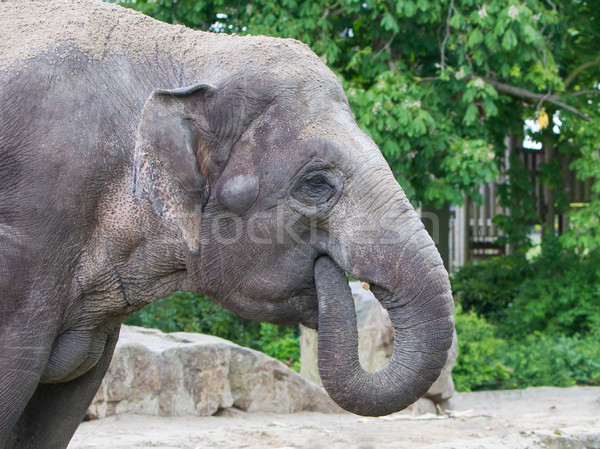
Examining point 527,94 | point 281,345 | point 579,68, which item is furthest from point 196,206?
point 579,68

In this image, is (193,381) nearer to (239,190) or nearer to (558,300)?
(239,190)

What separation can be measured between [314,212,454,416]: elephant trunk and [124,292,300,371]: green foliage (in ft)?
22.3

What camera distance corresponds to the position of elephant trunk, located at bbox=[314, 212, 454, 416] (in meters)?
2.65

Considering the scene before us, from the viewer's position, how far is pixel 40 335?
271 centimetres

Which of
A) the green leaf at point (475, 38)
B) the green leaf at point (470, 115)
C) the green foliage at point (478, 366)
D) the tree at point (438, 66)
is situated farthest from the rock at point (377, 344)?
the green leaf at point (475, 38)

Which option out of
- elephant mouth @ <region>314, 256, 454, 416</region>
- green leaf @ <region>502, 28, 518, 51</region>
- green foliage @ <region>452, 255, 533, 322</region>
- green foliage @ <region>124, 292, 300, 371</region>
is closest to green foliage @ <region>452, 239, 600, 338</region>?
green foliage @ <region>452, 255, 533, 322</region>

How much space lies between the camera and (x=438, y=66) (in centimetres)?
850

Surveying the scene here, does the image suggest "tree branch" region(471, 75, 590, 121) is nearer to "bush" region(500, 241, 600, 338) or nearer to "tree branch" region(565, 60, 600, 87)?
"tree branch" region(565, 60, 600, 87)

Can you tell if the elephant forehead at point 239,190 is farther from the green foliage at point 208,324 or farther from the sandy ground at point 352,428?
the green foliage at point 208,324

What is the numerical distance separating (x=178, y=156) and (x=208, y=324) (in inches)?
302

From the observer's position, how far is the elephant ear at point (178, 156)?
8.84 ft

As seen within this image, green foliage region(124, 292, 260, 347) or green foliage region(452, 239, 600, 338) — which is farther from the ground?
green foliage region(452, 239, 600, 338)

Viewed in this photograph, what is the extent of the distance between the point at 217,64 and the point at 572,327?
29.7ft

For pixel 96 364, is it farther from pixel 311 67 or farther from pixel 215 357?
pixel 215 357
